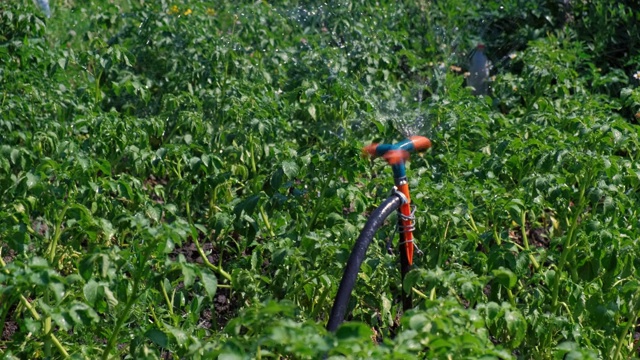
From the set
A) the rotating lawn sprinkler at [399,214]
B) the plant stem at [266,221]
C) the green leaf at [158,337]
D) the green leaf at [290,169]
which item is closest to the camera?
the green leaf at [158,337]

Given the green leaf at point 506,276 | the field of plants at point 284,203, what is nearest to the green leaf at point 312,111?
the field of plants at point 284,203

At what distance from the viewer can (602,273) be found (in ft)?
12.1

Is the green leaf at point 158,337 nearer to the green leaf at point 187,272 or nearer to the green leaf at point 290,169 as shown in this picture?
the green leaf at point 187,272

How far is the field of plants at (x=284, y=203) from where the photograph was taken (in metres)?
2.85

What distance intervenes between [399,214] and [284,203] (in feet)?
1.76

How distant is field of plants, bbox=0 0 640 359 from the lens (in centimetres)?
285

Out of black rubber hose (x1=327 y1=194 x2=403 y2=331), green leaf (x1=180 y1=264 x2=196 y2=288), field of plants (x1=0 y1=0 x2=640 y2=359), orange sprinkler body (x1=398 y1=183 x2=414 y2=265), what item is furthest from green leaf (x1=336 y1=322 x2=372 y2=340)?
orange sprinkler body (x1=398 y1=183 x2=414 y2=265)

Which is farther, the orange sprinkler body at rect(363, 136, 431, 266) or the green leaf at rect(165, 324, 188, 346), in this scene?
the orange sprinkler body at rect(363, 136, 431, 266)

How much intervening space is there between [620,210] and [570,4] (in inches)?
157

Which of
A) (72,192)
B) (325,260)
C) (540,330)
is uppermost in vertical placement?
(72,192)

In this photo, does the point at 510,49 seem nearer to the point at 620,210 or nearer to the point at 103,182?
the point at 620,210

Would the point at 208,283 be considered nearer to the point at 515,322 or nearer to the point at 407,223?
the point at 515,322

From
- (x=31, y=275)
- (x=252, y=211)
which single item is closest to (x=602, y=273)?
(x=252, y=211)

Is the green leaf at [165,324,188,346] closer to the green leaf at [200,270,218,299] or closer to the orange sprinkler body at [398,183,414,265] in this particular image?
the green leaf at [200,270,218,299]
